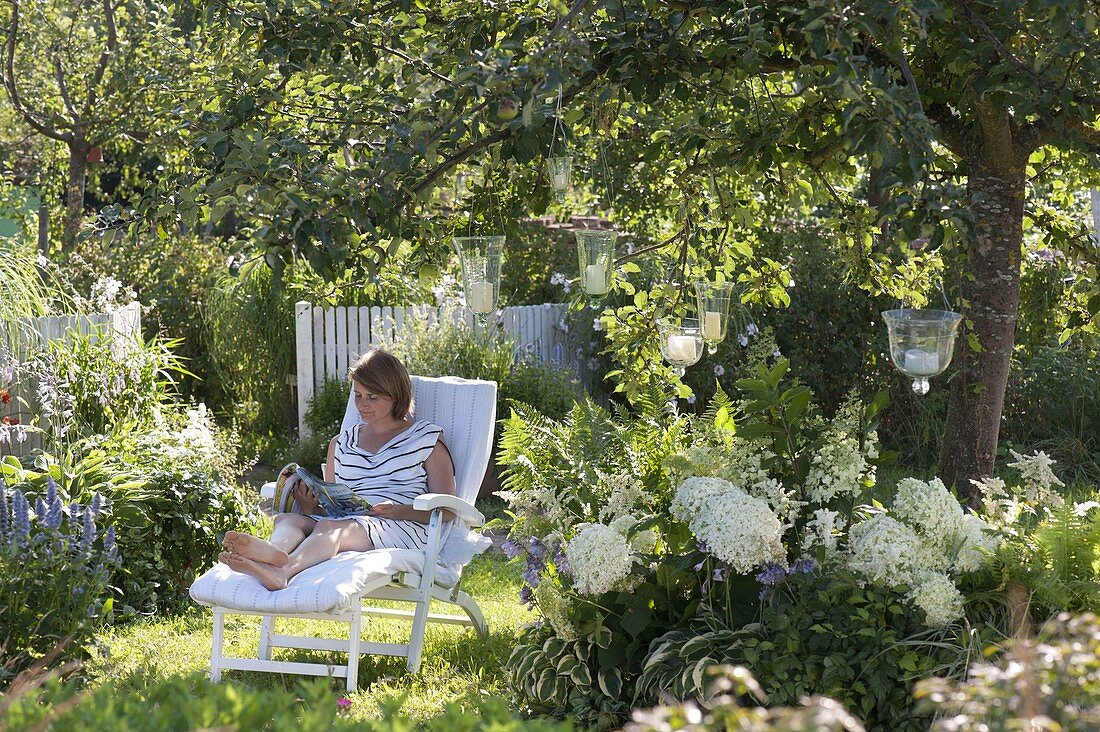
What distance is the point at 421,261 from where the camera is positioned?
4.02 meters

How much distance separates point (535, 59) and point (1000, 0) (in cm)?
121

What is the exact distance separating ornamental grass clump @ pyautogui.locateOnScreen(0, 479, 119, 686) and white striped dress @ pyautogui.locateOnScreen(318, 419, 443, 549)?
103 cm

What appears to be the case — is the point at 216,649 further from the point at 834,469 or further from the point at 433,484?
the point at 834,469

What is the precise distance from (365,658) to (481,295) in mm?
1667

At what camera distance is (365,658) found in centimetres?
478

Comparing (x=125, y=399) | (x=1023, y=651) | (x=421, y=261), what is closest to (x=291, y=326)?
(x=125, y=399)

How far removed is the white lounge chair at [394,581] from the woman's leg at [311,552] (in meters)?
0.04

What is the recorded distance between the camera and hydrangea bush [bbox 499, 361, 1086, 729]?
3420 millimetres

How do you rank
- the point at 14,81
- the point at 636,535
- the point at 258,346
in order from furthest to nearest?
the point at 14,81, the point at 258,346, the point at 636,535

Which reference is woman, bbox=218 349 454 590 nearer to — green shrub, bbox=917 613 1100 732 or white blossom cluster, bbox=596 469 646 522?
white blossom cluster, bbox=596 469 646 522

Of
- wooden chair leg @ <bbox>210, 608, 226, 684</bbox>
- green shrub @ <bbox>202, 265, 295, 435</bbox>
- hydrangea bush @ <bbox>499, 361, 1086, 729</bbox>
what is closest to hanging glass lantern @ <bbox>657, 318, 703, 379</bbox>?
hydrangea bush @ <bbox>499, 361, 1086, 729</bbox>

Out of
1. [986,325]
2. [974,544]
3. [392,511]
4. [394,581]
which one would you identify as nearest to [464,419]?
[392,511]

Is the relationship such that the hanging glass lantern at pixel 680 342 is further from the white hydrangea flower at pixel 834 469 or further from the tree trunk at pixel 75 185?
the tree trunk at pixel 75 185

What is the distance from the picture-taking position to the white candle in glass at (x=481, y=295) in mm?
4039
